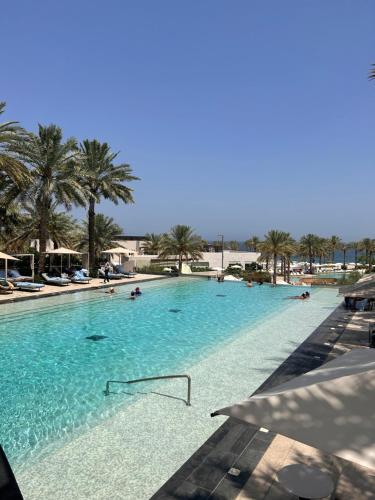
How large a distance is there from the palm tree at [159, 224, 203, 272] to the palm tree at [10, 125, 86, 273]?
42.3ft

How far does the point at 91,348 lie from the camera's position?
12.1 m

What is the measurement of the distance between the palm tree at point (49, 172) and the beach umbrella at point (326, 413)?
23.7 meters

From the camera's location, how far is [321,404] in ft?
9.10

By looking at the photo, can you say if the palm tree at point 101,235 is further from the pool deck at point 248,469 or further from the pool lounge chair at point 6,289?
the pool deck at point 248,469

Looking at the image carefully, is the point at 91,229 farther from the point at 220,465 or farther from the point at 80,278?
the point at 220,465

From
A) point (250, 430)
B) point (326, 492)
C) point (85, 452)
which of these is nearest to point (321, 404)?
point (326, 492)

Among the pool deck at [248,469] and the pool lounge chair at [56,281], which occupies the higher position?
the pool lounge chair at [56,281]

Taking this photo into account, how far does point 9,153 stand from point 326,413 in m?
22.4

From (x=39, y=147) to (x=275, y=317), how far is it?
18.4 metres

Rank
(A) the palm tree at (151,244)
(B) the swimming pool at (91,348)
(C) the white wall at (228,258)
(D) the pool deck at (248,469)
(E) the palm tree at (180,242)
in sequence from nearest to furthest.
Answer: (D) the pool deck at (248,469) → (B) the swimming pool at (91,348) → (E) the palm tree at (180,242) → (C) the white wall at (228,258) → (A) the palm tree at (151,244)

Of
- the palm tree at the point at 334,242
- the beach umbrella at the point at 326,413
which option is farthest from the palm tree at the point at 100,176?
the palm tree at the point at 334,242

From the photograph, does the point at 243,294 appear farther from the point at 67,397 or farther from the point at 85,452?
the point at 85,452

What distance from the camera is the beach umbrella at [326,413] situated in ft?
8.29

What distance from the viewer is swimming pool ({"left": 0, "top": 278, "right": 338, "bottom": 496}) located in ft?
23.2
